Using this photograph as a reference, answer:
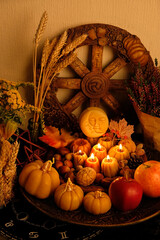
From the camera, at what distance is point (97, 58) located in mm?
1446

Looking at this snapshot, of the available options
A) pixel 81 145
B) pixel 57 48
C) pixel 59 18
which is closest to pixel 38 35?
pixel 57 48

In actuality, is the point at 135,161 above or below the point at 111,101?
below

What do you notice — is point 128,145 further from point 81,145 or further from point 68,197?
point 68,197

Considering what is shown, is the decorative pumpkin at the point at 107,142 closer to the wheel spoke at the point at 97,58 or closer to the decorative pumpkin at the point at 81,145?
the decorative pumpkin at the point at 81,145

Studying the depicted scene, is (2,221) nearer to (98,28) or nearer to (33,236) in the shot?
(33,236)

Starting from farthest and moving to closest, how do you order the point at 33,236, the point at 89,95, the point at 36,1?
the point at 89,95
the point at 36,1
the point at 33,236

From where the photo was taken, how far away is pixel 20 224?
3.18 feet

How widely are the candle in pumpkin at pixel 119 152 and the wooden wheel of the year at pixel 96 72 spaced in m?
0.34

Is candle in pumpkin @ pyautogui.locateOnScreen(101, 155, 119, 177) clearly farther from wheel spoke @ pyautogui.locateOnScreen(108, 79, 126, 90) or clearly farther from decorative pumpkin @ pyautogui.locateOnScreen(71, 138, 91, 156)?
wheel spoke @ pyautogui.locateOnScreen(108, 79, 126, 90)

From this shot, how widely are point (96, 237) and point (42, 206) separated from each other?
0.79 ft

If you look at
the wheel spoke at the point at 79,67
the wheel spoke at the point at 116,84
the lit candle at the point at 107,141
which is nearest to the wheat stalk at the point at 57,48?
the wheel spoke at the point at 79,67

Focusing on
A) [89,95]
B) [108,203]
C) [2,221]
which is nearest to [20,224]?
[2,221]

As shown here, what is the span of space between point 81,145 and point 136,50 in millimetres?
615

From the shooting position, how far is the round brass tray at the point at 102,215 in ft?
3.03
